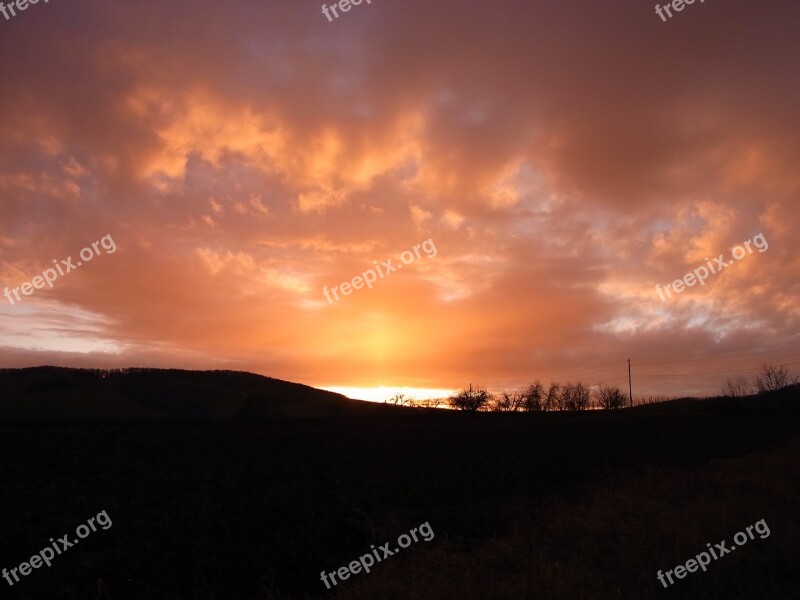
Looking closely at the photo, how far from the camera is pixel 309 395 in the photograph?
106312mm

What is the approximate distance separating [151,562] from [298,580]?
3.29 m

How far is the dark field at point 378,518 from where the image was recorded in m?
10.5

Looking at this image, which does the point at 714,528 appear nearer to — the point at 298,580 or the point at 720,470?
the point at 298,580

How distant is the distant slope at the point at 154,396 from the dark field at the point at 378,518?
4518 cm

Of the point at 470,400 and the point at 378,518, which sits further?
the point at 470,400

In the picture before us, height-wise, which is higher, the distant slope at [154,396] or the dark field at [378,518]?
the distant slope at [154,396]

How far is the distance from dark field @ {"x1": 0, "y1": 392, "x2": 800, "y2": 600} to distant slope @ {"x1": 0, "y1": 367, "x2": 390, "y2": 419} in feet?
148

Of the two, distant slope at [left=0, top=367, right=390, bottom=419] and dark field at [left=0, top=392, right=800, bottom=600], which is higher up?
distant slope at [left=0, top=367, right=390, bottom=419]

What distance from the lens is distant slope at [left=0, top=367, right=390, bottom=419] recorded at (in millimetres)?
76875

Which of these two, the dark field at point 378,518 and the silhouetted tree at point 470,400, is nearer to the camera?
the dark field at point 378,518

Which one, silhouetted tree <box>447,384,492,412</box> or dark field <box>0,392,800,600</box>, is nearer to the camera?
dark field <box>0,392,800,600</box>

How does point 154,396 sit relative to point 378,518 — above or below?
above

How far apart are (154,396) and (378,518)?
99035mm

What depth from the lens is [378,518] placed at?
53.0ft
